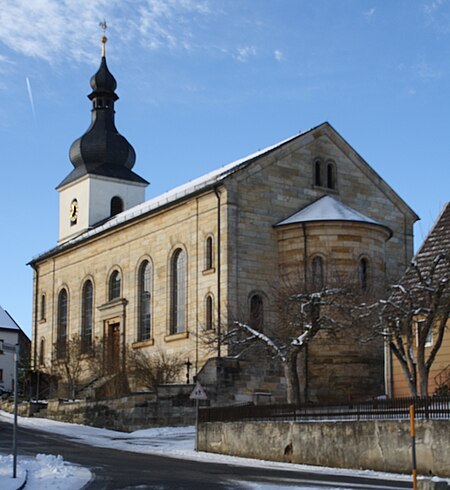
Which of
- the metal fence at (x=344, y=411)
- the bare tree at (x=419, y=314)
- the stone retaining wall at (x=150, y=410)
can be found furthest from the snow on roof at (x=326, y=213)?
the metal fence at (x=344, y=411)

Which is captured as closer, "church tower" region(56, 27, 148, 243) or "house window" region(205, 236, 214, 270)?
"house window" region(205, 236, 214, 270)

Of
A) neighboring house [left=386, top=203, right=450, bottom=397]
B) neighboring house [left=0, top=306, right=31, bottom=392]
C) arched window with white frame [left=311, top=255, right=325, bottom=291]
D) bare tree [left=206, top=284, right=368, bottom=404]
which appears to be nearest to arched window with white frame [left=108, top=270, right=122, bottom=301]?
bare tree [left=206, top=284, right=368, bottom=404]

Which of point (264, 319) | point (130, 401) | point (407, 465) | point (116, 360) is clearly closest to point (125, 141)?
point (116, 360)

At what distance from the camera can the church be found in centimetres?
4453

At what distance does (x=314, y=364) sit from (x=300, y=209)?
7716mm

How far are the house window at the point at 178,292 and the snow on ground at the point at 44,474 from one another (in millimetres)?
23904

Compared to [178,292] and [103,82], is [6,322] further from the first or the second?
[178,292]

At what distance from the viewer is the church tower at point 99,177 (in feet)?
211

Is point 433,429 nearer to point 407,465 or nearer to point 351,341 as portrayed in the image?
point 407,465

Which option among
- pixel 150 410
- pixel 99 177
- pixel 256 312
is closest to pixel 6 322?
pixel 99 177

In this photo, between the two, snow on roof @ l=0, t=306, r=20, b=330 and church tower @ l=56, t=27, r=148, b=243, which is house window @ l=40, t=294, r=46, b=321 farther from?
snow on roof @ l=0, t=306, r=20, b=330

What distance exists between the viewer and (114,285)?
54.8m

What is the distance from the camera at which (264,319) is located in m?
44.7

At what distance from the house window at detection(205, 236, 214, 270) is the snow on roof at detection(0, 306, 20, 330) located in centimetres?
4112
